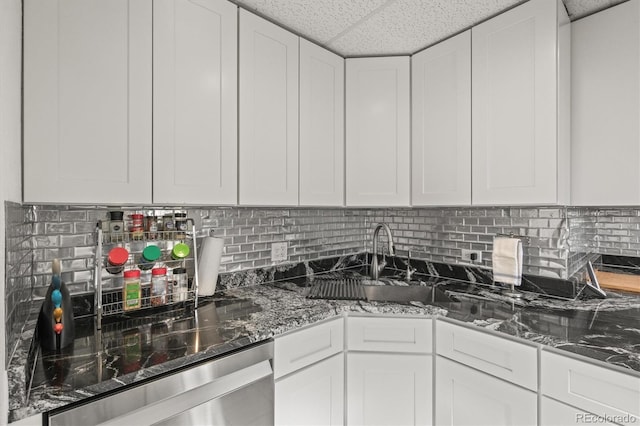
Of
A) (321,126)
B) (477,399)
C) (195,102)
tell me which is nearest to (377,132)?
(321,126)

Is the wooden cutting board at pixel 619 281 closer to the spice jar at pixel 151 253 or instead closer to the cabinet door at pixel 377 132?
the cabinet door at pixel 377 132

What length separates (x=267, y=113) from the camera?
5.48ft

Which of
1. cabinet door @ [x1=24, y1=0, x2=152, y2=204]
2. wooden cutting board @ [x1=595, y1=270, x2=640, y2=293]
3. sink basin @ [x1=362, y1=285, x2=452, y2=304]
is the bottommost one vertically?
sink basin @ [x1=362, y1=285, x2=452, y2=304]

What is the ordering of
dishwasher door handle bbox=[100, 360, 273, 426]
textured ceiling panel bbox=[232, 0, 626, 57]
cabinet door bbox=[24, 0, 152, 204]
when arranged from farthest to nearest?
textured ceiling panel bbox=[232, 0, 626, 57] < cabinet door bbox=[24, 0, 152, 204] < dishwasher door handle bbox=[100, 360, 273, 426]

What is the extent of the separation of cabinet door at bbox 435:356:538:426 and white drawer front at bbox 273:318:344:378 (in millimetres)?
479

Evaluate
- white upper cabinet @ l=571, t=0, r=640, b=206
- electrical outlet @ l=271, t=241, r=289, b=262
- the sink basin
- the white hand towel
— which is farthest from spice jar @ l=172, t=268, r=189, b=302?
white upper cabinet @ l=571, t=0, r=640, b=206

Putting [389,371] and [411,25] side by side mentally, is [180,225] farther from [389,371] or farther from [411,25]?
[411,25]

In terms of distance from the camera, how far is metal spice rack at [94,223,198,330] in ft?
4.54

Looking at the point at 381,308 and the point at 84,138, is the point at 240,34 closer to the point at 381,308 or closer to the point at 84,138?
the point at 84,138

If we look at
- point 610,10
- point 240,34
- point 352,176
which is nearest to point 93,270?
point 240,34

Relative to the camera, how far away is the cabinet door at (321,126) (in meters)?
1.85

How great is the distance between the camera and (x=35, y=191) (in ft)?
3.44

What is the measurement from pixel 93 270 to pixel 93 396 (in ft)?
2.18

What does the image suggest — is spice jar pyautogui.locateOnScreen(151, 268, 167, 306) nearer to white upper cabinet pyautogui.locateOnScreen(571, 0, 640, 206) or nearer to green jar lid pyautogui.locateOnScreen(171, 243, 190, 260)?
green jar lid pyautogui.locateOnScreen(171, 243, 190, 260)
